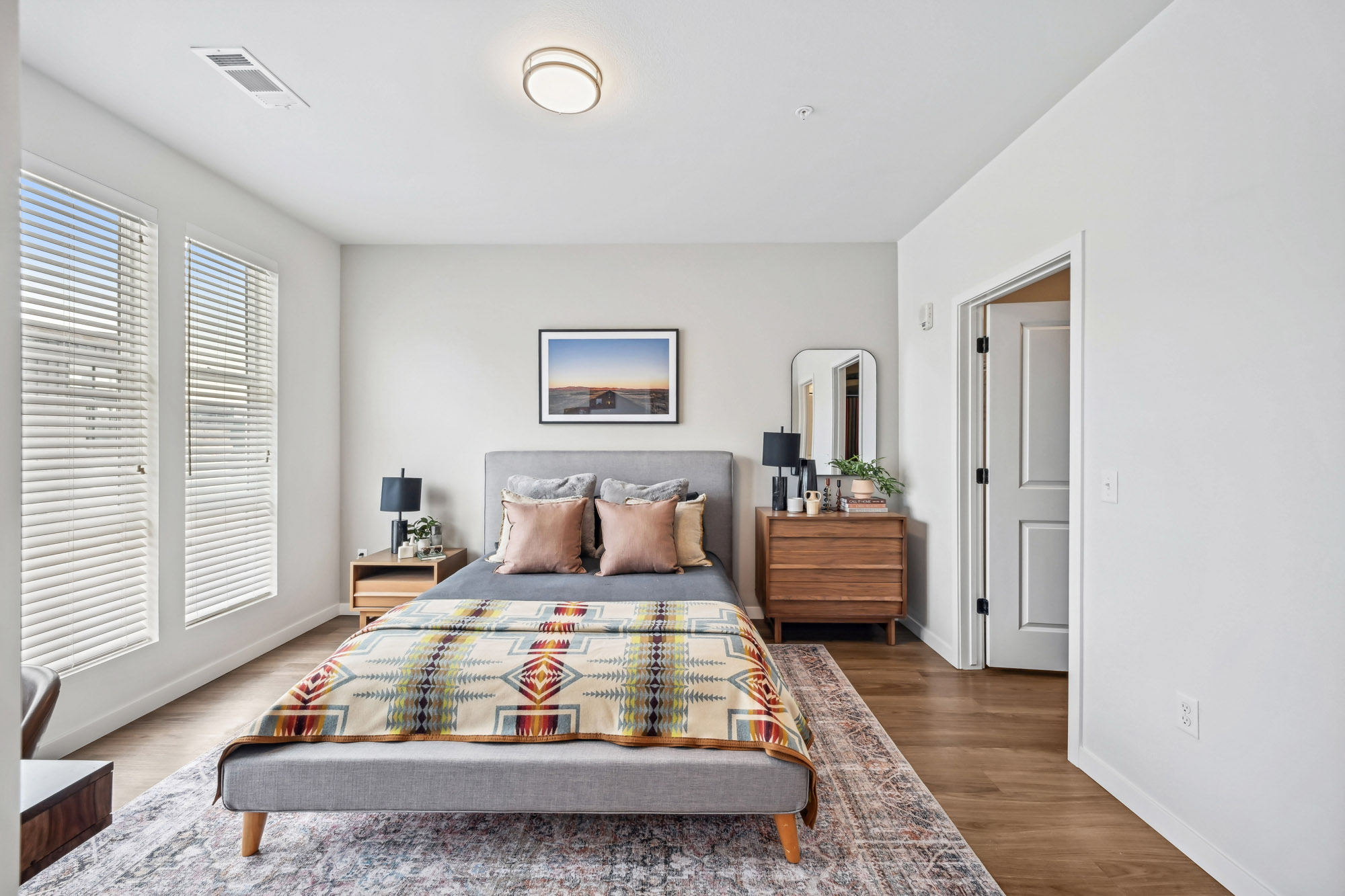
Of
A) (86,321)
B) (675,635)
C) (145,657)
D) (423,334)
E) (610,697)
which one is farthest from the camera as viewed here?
(423,334)

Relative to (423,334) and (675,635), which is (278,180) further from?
(675,635)

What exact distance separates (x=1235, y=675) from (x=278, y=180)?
4.28m

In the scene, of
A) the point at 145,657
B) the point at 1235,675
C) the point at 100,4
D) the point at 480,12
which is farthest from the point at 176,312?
the point at 1235,675

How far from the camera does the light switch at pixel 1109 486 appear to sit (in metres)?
2.11

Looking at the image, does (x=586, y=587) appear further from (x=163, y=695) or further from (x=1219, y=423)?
(x=1219, y=423)

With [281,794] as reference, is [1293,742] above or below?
above

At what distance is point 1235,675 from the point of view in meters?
1.66

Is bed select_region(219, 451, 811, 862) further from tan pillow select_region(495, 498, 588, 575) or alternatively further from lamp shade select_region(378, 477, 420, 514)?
lamp shade select_region(378, 477, 420, 514)

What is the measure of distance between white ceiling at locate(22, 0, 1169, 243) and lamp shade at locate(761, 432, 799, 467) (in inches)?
52.0

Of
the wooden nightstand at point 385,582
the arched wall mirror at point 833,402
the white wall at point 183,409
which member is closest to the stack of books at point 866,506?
the arched wall mirror at point 833,402

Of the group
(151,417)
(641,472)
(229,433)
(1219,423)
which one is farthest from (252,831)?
(1219,423)

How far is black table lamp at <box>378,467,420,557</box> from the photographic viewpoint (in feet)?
12.4

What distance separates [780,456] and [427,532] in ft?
7.55

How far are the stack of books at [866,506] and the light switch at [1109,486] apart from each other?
1640mm
